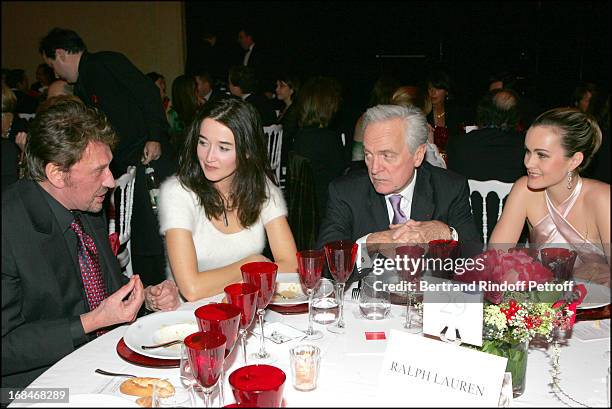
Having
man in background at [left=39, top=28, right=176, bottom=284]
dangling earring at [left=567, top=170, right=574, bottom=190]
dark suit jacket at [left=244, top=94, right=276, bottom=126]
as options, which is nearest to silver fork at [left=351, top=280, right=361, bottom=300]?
dangling earring at [left=567, top=170, right=574, bottom=190]

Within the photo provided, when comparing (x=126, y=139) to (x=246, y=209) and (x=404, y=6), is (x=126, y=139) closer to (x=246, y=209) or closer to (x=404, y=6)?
(x=246, y=209)

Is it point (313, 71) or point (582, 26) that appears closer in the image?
point (582, 26)

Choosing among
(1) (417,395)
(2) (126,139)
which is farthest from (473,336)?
(2) (126,139)

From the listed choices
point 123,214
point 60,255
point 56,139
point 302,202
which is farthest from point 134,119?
point 60,255

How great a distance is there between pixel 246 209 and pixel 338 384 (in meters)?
1.26

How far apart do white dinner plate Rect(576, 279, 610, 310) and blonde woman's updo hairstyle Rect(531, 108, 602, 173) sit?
32.3 inches

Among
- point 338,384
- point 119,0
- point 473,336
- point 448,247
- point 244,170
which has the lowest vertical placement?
point 338,384

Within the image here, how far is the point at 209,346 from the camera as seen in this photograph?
1.19m

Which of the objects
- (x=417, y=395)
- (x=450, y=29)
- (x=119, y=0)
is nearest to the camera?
(x=417, y=395)

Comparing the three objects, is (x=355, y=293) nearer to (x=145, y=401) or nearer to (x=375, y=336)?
(x=375, y=336)

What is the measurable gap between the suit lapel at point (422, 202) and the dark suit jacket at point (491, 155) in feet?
4.16

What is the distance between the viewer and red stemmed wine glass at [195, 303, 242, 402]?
4.25 feet

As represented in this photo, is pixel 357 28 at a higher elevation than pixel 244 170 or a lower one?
higher

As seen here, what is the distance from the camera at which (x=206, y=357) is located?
1.18m
